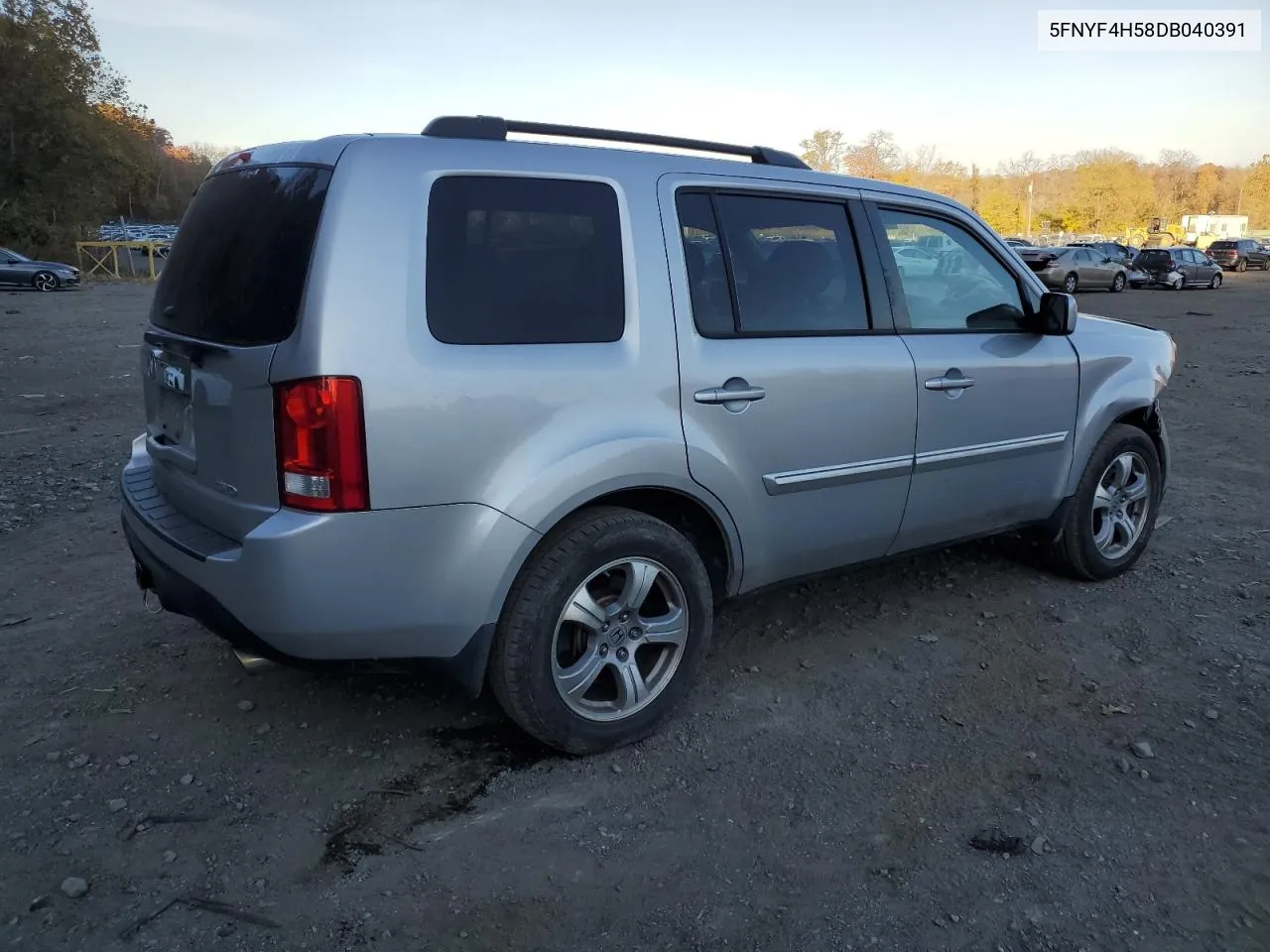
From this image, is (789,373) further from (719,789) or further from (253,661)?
(253,661)

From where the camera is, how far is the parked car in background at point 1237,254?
47.4 meters

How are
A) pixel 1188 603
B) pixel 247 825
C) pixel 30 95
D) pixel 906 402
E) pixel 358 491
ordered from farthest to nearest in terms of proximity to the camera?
pixel 30 95 → pixel 1188 603 → pixel 906 402 → pixel 247 825 → pixel 358 491

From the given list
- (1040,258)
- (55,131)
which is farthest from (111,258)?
(1040,258)

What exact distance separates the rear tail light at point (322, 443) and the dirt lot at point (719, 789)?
0.80m

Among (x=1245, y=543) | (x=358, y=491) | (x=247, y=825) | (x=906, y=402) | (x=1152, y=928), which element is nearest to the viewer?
(x=1152, y=928)

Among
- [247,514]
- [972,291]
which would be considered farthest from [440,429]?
[972,291]

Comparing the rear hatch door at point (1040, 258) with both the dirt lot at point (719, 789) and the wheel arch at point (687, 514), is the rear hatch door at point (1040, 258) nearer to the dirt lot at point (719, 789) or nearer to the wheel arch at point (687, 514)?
the dirt lot at point (719, 789)

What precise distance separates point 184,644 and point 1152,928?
3.57 metres

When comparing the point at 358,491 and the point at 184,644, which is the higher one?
the point at 358,491

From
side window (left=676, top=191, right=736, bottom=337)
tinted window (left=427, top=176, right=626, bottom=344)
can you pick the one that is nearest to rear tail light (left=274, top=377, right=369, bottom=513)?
tinted window (left=427, top=176, right=626, bottom=344)

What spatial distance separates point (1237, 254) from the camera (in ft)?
155

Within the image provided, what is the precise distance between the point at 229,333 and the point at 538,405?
3.03 ft

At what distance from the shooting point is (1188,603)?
4.60m

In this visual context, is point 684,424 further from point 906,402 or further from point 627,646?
point 906,402
